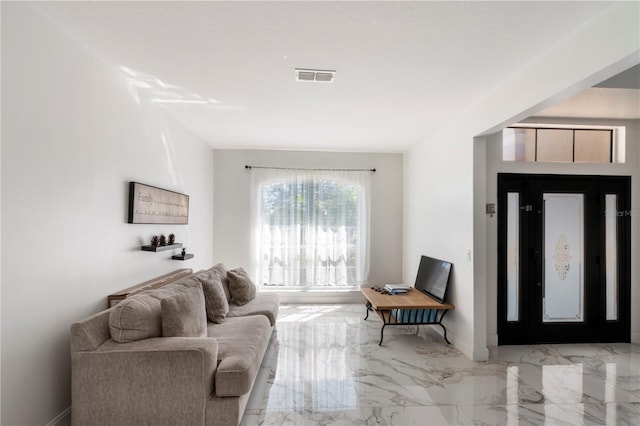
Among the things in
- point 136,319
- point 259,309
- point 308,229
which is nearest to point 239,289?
point 259,309

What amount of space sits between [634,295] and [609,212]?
3.40 ft

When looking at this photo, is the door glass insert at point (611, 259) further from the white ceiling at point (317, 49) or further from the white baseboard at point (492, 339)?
the white baseboard at point (492, 339)

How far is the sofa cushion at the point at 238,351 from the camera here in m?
2.08

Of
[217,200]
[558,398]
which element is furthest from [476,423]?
[217,200]

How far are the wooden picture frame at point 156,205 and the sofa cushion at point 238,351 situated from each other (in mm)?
1238

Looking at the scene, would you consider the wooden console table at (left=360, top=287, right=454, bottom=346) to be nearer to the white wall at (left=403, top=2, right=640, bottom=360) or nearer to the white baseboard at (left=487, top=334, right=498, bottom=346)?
the white wall at (left=403, top=2, right=640, bottom=360)

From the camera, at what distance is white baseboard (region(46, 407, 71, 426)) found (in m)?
2.07

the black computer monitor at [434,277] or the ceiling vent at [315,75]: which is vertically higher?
the ceiling vent at [315,75]

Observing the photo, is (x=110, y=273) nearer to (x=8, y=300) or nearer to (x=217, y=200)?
(x=8, y=300)

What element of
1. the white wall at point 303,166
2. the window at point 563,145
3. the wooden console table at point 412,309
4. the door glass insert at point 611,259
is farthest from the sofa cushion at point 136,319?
the door glass insert at point 611,259

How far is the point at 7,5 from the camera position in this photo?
5.62 feet

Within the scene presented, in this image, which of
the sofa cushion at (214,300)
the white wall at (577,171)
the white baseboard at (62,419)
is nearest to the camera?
the white baseboard at (62,419)

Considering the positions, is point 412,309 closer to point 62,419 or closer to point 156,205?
point 156,205

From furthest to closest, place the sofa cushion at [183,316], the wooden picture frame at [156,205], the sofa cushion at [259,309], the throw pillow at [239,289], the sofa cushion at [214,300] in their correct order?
→ the throw pillow at [239,289] → the sofa cushion at [259,309] → the sofa cushion at [214,300] → the wooden picture frame at [156,205] → the sofa cushion at [183,316]
